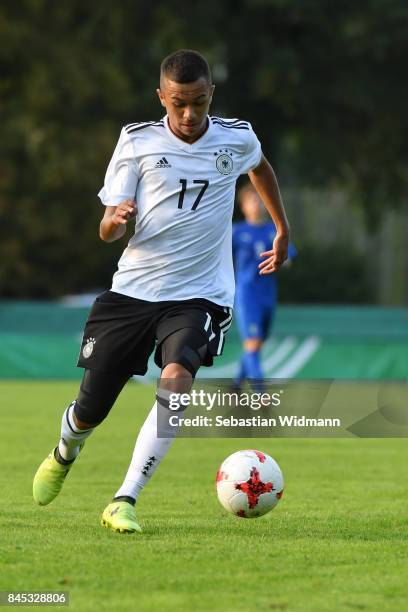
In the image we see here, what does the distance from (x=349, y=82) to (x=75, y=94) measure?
7.04 m

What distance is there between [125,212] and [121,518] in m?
1.55

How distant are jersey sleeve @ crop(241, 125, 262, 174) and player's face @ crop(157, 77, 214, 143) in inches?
15.8

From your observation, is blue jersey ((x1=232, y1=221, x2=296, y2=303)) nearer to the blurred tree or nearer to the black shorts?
the black shorts

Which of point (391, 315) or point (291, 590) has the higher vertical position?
point (391, 315)

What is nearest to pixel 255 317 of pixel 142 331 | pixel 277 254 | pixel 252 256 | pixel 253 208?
pixel 252 256

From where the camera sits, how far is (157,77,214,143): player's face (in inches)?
267

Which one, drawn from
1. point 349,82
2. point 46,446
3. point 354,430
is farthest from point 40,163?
point 354,430

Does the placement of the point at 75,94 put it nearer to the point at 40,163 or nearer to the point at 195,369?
the point at 40,163

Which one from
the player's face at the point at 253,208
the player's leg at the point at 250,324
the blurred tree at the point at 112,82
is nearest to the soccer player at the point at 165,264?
the player's face at the point at 253,208

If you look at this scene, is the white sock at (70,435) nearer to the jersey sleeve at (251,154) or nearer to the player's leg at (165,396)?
the player's leg at (165,396)

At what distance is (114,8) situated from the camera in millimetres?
34062

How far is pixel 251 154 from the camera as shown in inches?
290

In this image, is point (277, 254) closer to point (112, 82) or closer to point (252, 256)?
point (252, 256)

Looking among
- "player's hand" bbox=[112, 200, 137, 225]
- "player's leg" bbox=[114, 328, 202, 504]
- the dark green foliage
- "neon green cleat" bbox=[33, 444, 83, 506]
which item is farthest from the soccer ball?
the dark green foliage
